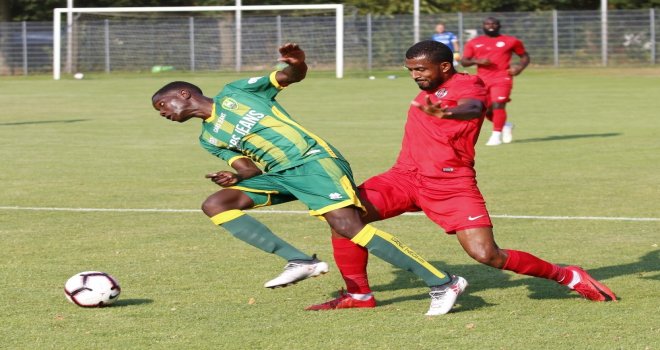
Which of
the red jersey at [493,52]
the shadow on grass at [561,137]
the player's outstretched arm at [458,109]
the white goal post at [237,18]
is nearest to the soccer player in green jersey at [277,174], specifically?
the player's outstretched arm at [458,109]

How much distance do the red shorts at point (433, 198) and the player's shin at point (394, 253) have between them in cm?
28

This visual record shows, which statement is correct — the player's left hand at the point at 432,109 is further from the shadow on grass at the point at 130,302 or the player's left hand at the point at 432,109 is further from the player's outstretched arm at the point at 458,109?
the shadow on grass at the point at 130,302

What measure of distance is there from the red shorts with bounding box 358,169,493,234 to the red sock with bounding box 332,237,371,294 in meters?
0.29

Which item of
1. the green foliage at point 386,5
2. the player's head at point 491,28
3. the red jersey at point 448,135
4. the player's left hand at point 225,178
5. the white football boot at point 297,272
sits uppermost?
the green foliage at point 386,5

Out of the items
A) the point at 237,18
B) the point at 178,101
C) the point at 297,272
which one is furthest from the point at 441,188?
the point at 237,18

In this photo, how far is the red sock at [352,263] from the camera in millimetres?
7973

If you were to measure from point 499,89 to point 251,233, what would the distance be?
1251 centimetres

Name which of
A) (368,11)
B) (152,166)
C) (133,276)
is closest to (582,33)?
(368,11)

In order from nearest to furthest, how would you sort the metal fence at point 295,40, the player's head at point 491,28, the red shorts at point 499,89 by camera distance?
the red shorts at point 499,89 < the player's head at point 491,28 < the metal fence at point 295,40

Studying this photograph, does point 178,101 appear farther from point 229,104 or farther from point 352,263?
point 352,263

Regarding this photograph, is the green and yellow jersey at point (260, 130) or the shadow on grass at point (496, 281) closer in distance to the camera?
the green and yellow jersey at point (260, 130)

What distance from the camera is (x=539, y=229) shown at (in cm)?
1146

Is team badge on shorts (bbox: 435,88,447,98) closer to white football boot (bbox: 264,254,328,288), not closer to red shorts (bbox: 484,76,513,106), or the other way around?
white football boot (bbox: 264,254,328,288)

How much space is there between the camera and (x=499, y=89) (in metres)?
20.0
